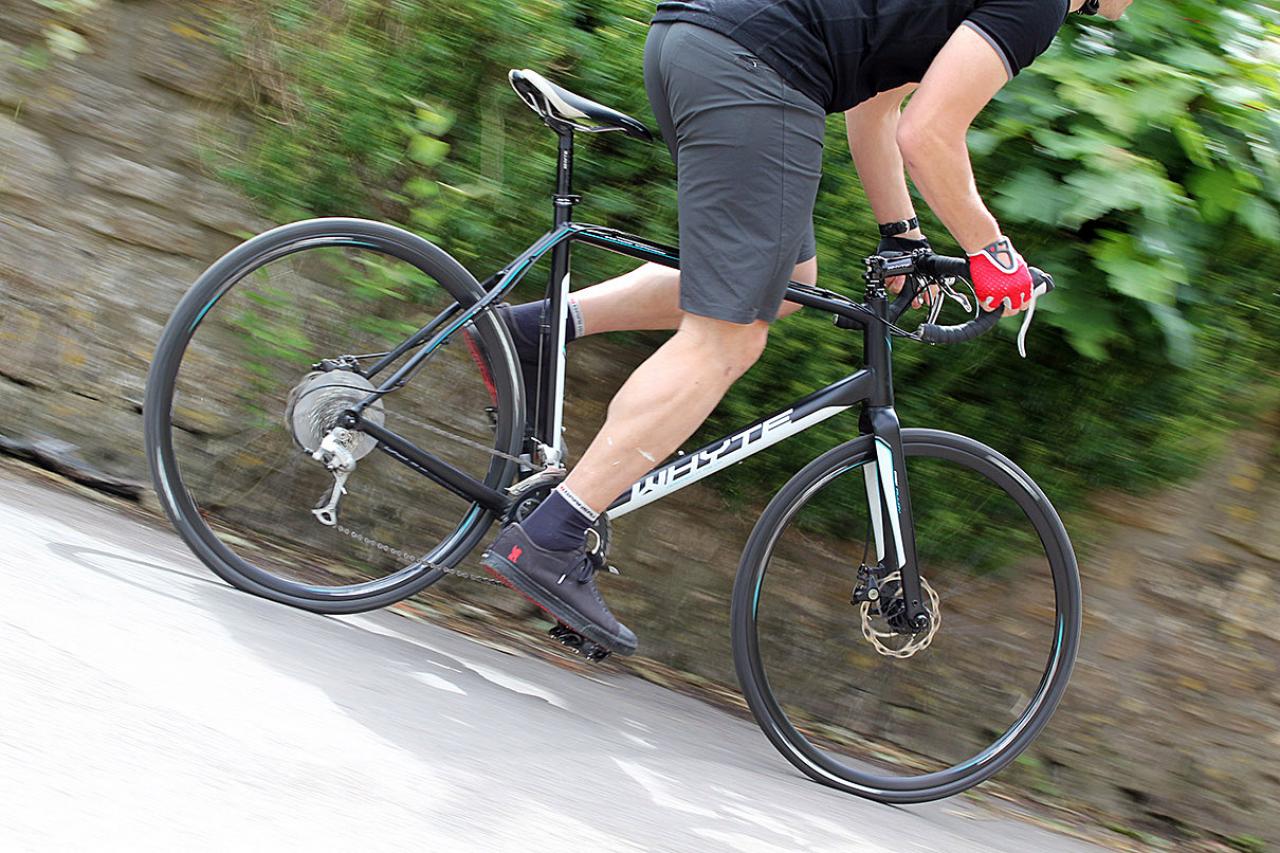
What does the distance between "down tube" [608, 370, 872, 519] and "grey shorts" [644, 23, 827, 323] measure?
42cm

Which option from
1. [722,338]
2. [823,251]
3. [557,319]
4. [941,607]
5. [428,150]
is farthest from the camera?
[941,607]

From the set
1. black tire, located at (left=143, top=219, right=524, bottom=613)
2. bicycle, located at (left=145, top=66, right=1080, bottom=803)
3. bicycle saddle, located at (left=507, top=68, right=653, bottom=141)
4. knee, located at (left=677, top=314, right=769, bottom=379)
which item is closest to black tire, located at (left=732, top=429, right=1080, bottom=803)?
bicycle, located at (left=145, top=66, right=1080, bottom=803)

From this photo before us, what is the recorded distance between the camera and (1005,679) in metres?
3.94

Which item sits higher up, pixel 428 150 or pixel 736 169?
pixel 736 169

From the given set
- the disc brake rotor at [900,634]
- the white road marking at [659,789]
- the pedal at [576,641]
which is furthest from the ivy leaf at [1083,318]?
the white road marking at [659,789]

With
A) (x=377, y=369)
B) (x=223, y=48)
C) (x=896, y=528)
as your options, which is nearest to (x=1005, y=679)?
(x=896, y=528)

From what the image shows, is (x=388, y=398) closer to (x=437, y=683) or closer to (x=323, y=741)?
(x=437, y=683)

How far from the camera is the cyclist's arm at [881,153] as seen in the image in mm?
3281

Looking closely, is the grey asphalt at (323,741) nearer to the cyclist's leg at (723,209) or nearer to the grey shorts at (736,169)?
the cyclist's leg at (723,209)

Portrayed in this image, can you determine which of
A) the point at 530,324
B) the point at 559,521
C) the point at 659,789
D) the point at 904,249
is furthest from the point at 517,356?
the point at 659,789

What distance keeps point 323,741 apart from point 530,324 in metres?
1.26

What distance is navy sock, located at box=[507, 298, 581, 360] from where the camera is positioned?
3.41m

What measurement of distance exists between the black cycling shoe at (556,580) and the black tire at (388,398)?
0.25 m

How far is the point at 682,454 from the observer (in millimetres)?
3418
